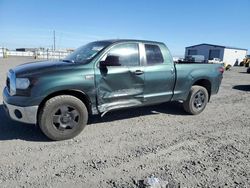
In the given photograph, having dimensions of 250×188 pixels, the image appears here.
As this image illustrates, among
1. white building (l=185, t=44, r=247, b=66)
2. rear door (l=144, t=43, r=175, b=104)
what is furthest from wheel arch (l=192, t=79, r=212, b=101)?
white building (l=185, t=44, r=247, b=66)

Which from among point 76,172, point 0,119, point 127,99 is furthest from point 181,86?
point 0,119

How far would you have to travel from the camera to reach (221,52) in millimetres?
49281

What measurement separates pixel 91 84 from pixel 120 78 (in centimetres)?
65

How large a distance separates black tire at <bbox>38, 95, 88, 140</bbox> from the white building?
49.2 m

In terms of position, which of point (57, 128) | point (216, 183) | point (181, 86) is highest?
point (181, 86)

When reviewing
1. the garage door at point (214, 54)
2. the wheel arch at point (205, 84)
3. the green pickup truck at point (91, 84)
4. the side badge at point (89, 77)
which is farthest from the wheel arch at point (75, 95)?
the garage door at point (214, 54)

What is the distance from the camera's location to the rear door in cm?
→ 531

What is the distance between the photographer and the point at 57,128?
4352 mm


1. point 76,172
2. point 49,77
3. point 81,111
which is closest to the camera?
point 76,172

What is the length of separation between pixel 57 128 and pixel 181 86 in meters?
3.17

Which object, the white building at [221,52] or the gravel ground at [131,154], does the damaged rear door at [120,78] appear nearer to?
the gravel ground at [131,154]

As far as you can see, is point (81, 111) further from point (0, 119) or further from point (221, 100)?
point (221, 100)

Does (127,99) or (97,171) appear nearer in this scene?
(97,171)

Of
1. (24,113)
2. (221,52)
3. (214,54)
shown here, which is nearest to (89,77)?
(24,113)
